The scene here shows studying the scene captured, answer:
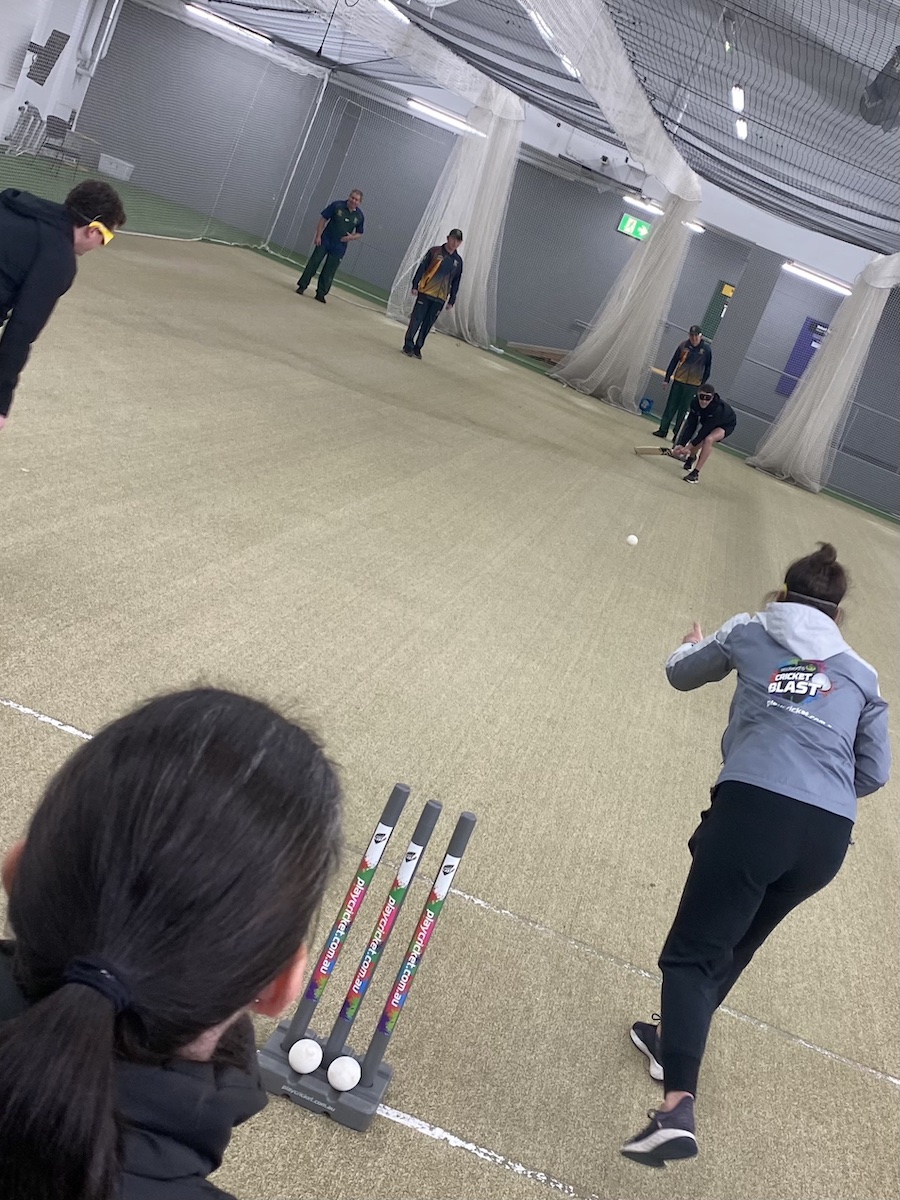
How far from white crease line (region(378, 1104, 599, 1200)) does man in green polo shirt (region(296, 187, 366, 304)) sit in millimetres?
14386

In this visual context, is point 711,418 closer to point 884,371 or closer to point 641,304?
point 641,304

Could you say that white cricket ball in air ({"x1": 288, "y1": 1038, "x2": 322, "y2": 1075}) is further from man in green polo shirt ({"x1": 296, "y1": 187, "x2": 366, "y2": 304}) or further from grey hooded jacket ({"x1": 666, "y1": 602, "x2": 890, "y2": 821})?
man in green polo shirt ({"x1": 296, "y1": 187, "x2": 366, "y2": 304})

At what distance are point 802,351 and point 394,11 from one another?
493 inches

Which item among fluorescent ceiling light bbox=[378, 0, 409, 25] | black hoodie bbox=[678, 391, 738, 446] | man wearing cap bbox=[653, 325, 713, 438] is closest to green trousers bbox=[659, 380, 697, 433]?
man wearing cap bbox=[653, 325, 713, 438]

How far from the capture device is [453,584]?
21.5 ft

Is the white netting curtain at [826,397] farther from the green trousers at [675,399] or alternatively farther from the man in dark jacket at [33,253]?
the man in dark jacket at [33,253]

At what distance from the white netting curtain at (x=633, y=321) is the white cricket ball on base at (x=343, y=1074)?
16811mm

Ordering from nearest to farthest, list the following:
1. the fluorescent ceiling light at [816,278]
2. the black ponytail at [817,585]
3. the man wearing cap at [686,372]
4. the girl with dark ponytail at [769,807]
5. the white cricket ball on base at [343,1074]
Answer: the white cricket ball on base at [343,1074] → the girl with dark ponytail at [769,807] → the black ponytail at [817,585] → the man wearing cap at [686,372] → the fluorescent ceiling light at [816,278]

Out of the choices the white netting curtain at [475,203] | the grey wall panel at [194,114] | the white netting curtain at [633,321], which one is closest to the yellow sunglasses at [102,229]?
the grey wall panel at [194,114]

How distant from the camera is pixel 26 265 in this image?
420 cm

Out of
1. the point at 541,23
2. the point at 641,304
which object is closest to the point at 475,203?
the point at 641,304

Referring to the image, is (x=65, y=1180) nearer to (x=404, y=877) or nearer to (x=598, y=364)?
(x=404, y=877)

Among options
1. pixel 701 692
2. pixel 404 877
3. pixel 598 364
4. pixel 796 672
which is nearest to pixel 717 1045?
pixel 796 672

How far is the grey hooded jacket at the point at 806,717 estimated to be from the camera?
302cm
